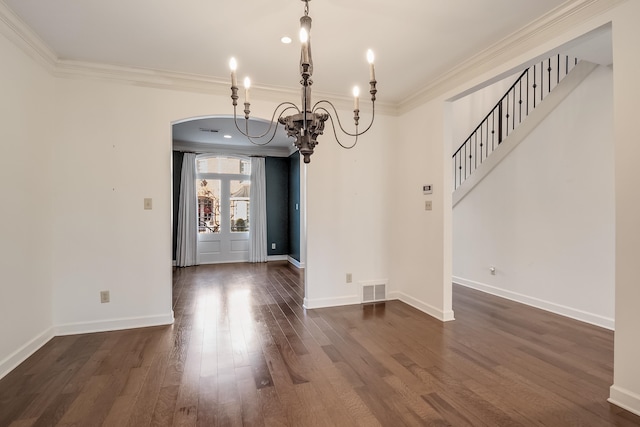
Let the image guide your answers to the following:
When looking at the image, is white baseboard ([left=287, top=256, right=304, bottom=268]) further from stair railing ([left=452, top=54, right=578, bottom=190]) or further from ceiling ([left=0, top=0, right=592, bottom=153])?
ceiling ([left=0, top=0, right=592, bottom=153])

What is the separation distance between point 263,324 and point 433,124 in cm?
300

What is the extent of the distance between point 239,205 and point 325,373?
224 inches

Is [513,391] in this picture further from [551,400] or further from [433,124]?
[433,124]

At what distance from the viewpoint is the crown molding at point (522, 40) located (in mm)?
2066

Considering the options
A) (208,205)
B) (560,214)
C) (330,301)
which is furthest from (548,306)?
(208,205)

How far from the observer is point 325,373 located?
229 centimetres

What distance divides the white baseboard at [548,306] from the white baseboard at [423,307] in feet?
4.03

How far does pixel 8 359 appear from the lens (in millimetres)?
2314

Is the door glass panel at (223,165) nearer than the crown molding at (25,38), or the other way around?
the crown molding at (25,38)

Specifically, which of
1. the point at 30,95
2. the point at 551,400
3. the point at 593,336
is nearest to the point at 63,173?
the point at 30,95

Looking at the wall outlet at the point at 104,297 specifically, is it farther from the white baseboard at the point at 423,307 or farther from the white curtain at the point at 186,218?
the white curtain at the point at 186,218

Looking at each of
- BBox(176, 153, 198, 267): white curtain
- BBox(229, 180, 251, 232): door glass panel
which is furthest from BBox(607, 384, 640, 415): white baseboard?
BBox(176, 153, 198, 267): white curtain

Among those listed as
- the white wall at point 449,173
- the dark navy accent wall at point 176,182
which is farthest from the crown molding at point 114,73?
the dark navy accent wall at point 176,182

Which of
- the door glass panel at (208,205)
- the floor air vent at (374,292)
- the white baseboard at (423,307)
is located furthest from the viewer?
the door glass panel at (208,205)
